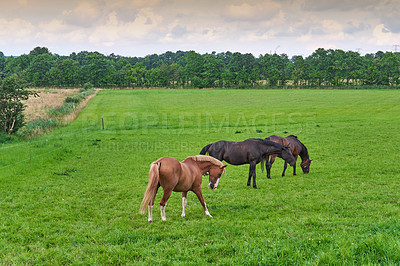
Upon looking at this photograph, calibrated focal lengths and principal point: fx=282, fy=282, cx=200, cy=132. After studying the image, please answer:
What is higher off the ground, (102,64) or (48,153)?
(102,64)

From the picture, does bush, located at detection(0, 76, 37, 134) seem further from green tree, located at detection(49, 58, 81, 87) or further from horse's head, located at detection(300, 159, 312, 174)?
green tree, located at detection(49, 58, 81, 87)

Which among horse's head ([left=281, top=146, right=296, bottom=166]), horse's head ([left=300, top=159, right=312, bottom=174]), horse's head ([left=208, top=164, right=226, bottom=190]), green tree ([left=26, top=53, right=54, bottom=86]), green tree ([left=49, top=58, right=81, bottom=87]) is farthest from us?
green tree ([left=26, top=53, right=54, bottom=86])

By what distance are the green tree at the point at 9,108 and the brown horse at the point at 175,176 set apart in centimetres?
2052

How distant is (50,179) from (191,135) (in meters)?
16.0

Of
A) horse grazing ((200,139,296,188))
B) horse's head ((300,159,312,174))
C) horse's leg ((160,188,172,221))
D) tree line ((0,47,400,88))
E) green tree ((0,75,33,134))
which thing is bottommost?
horse's head ((300,159,312,174))

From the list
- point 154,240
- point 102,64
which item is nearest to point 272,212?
point 154,240

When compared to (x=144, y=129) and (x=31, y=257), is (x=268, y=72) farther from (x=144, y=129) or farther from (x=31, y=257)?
(x=31, y=257)

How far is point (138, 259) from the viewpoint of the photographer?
599cm

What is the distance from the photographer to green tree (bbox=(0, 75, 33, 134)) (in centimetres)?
2281

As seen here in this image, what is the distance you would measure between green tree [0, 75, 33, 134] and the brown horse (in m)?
20.5

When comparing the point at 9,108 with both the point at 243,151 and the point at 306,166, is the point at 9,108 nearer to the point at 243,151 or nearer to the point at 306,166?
the point at 243,151

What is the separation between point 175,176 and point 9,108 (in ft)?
70.4

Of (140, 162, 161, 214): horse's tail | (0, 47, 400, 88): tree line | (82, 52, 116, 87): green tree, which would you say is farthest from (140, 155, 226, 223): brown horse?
(82, 52, 116, 87): green tree

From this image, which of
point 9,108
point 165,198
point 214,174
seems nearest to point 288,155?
point 214,174
